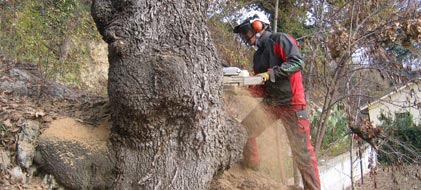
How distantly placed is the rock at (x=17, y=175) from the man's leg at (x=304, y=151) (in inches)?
103

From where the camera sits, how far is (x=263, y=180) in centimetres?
469

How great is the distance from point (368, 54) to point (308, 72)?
104cm

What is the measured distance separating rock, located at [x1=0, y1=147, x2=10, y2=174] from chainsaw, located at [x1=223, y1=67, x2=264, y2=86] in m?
1.91

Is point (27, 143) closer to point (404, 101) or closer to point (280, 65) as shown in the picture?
point (280, 65)

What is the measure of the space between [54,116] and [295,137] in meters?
2.35

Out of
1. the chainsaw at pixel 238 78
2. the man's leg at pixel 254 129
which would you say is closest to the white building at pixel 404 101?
the man's leg at pixel 254 129

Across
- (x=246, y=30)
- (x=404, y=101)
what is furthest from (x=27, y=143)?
(x=404, y=101)

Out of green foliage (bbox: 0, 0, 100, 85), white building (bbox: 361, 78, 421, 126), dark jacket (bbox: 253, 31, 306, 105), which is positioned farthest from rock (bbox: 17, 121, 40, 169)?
white building (bbox: 361, 78, 421, 126)

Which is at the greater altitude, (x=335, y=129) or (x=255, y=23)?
(x=255, y=23)

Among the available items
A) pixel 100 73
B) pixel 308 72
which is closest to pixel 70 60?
pixel 100 73

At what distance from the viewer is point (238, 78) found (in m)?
4.36

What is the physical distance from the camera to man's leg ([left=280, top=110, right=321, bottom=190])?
185 inches

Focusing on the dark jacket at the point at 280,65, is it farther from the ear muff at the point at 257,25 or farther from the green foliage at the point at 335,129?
the green foliage at the point at 335,129

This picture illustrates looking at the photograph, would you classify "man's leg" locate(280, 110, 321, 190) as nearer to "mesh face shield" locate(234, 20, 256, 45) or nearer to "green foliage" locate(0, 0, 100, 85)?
"mesh face shield" locate(234, 20, 256, 45)
